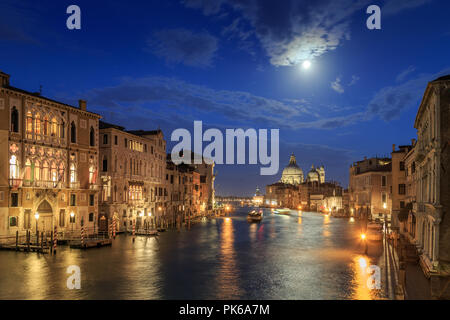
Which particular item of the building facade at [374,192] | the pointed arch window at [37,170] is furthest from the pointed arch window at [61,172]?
the building facade at [374,192]

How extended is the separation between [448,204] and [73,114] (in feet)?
119

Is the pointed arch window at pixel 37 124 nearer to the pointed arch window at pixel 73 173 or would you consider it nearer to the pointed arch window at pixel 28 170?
the pointed arch window at pixel 28 170

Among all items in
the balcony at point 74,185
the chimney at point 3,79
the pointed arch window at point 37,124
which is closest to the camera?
the chimney at point 3,79

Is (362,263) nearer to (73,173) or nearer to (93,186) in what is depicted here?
(93,186)

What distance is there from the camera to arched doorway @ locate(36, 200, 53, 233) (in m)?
37.2

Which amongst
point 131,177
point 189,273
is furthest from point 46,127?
point 189,273

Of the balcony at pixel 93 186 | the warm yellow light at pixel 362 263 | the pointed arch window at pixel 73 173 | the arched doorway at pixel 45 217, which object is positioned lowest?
the warm yellow light at pixel 362 263

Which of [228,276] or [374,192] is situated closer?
[228,276]

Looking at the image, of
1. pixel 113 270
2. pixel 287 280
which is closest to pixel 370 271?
pixel 287 280

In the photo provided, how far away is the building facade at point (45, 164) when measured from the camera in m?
34.1

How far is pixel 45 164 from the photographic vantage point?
124ft

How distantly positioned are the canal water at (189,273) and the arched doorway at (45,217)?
4150 millimetres

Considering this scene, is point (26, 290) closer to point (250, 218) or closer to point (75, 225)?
point (75, 225)

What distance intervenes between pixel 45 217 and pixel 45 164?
17.2 ft
